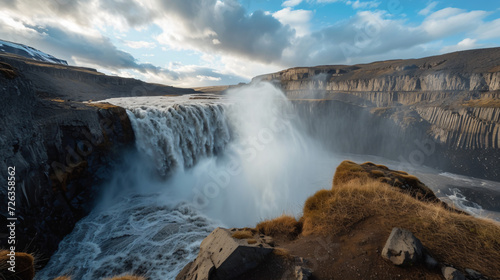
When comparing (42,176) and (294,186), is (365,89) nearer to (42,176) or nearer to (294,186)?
(294,186)

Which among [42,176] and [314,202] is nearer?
[314,202]

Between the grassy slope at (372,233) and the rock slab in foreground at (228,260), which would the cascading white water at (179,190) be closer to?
the grassy slope at (372,233)

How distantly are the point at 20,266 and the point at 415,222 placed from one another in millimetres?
9316

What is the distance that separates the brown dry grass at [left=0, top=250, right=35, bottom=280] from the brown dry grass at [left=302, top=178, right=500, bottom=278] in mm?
6994

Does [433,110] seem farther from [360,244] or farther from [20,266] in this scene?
[20,266]

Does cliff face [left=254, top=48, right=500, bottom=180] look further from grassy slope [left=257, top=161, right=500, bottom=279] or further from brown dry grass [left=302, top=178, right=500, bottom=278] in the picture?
grassy slope [left=257, top=161, right=500, bottom=279]

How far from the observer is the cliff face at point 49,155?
31.0ft

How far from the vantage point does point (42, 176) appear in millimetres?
10750

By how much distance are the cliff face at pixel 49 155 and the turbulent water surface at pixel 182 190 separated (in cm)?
124

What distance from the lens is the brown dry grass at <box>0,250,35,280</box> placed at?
3.58 metres

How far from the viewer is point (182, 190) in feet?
62.2

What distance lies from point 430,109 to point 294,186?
164 ft

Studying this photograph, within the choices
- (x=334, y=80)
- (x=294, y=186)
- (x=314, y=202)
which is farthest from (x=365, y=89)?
(x=314, y=202)

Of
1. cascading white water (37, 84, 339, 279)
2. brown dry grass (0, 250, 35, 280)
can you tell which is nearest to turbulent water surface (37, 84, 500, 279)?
cascading white water (37, 84, 339, 279)
